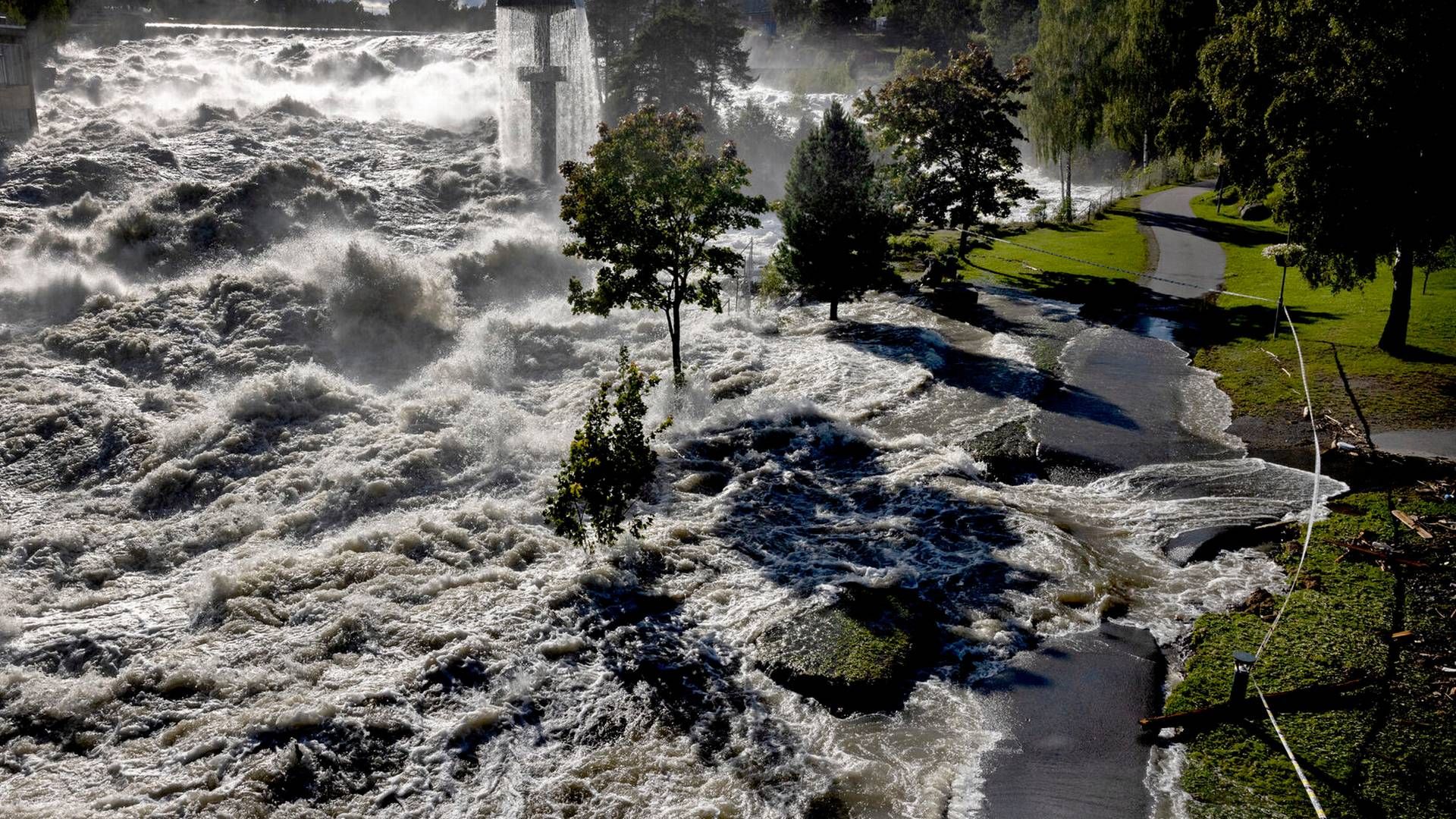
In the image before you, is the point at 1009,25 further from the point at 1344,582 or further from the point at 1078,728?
the point at 1078,728

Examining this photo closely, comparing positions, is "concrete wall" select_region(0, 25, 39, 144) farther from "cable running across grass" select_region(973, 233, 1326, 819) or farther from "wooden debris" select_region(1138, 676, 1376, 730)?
"cable running across grass" select_region(973, 233, 1326, 819)

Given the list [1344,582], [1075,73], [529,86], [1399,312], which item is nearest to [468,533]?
[1344,582]

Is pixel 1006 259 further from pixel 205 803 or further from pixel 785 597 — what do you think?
pixel 205 803

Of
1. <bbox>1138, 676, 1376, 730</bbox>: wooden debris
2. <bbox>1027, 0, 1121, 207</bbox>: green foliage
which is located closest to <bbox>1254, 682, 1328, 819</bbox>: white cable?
<bbox>1138, 676, 1376, 730</bbox>: wooden debris

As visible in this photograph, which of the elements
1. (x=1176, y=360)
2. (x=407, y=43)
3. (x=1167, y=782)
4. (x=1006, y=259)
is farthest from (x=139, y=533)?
(x=407, y=43)

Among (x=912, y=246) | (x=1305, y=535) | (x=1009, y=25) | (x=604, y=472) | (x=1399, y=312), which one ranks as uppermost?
(x=1009, y=25)
